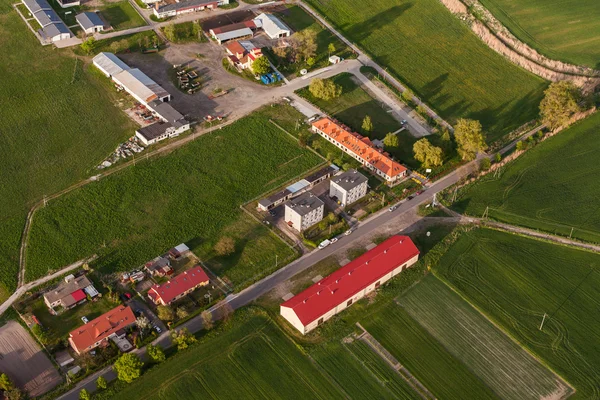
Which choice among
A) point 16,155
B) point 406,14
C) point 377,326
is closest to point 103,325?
point 377,326

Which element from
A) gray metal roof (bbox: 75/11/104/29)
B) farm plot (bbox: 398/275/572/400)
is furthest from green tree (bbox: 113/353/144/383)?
gray metal roof (bbox: 75/11/104/29)

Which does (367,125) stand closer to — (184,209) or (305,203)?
(305,203)

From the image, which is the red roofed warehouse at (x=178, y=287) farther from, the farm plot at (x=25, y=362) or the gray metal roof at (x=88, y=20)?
the gray metal roof at (x=88, y=20)

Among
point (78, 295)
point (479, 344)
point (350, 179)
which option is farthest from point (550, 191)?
point (78, 295)

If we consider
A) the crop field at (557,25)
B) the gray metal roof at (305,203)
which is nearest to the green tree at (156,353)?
the gray metal roof at (305,203)

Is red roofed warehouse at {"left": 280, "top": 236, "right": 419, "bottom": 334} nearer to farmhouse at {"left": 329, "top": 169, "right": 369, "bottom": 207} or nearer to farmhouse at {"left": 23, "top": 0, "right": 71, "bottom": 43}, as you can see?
farmhouse at {"left": 329, "top": 169, "right": 369, "bottom": 207}

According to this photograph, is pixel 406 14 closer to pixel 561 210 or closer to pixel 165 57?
pixel 165 57
